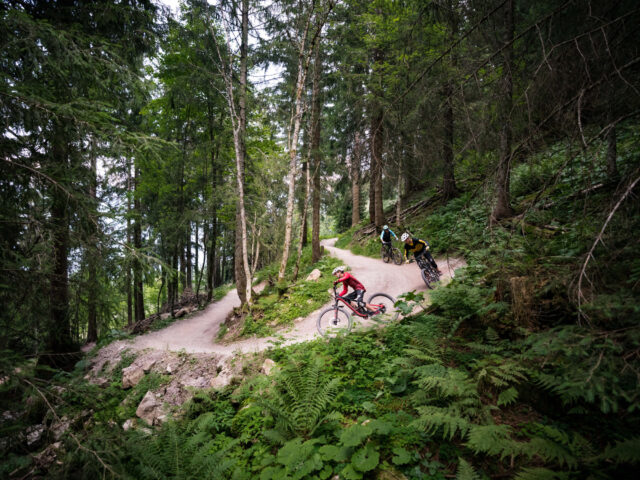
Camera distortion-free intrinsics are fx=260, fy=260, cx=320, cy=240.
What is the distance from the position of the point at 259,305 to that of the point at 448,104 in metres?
Answer: 9.23

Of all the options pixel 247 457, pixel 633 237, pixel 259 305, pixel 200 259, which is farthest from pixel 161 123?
pixel 633 237

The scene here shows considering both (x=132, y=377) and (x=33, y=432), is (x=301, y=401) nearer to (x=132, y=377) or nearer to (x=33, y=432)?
(x=33, y=432)

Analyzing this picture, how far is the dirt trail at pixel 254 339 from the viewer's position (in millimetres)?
8539

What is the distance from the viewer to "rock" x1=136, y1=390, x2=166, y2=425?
524 cm

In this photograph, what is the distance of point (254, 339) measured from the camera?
29.4 feet

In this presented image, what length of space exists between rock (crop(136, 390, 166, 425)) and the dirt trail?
2230 mm

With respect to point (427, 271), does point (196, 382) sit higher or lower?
lower

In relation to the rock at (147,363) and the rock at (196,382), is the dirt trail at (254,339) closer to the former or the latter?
the rock at (147,363)

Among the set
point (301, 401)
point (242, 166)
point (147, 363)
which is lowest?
point (147, 363)

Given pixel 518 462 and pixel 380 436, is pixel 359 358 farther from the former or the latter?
pixel 518 462

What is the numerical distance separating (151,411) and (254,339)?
3.75 metres

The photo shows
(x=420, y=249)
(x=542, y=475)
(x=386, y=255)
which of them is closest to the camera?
(x=542, y=475)

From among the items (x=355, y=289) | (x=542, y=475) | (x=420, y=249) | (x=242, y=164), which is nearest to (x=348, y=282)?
(x=355, y=289)

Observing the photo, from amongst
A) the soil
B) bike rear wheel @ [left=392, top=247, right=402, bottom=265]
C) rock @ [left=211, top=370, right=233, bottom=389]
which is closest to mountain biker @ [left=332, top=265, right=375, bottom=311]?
the soil
